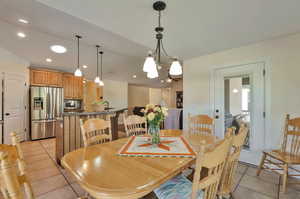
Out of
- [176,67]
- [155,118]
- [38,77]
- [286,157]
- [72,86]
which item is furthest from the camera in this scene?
[72,86]

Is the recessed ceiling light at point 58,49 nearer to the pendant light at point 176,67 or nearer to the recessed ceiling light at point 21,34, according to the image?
the recessed ceiling light at point 21,34

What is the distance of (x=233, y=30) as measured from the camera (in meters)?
2.19

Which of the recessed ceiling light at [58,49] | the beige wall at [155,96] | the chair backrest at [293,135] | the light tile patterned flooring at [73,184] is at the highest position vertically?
the recessed ceiling light at [58,49]

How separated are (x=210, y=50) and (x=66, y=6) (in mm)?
2739

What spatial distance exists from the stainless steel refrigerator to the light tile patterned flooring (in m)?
1.91

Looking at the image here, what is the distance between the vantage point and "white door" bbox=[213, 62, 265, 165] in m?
2.58

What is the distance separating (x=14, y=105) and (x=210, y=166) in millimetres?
5279

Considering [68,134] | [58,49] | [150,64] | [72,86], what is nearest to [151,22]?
[150,64]

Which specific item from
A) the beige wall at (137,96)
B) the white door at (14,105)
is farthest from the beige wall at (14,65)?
the beige wall at (137,96)

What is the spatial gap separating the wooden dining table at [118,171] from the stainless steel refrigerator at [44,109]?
3.94 m

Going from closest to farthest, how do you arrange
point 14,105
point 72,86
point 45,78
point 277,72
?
point 277,72
point 14,105
point 45,78
point 72,86

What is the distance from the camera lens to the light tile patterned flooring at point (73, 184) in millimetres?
1836

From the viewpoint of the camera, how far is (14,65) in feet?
13.0

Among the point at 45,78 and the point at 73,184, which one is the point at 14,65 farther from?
the point at 73,184
